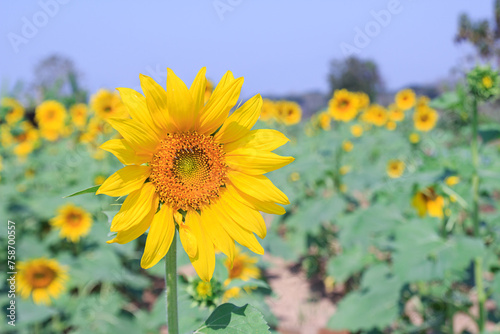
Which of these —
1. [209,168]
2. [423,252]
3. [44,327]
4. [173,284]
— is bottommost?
[423,252]

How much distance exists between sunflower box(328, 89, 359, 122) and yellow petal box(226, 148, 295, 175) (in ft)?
18.8

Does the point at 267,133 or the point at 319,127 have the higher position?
the point at 267,133

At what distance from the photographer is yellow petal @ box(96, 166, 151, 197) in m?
0.84

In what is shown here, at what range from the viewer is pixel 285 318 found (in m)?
4.31

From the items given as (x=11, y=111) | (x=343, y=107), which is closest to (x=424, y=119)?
(x=343, y=107)

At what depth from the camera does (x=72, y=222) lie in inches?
151

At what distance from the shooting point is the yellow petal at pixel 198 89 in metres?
0.91

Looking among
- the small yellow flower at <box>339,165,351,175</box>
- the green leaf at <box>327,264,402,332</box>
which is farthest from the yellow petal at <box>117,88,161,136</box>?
the small yellow flower at <box>339,165,351,175</box>

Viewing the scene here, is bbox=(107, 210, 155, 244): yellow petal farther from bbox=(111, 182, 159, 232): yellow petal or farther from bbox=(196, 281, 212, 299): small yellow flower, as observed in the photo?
bbox=(196, 281, 212, 299): small yellow flower

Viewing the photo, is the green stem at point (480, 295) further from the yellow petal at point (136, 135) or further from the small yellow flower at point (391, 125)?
the small yellow flower at point (391, 125)

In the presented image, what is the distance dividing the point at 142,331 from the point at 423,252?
2073 mm

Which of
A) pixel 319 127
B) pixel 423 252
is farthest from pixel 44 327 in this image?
pixel 319 127

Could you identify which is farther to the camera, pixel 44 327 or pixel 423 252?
pixel 44 327

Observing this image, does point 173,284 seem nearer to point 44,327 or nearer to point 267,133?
point 267,133
